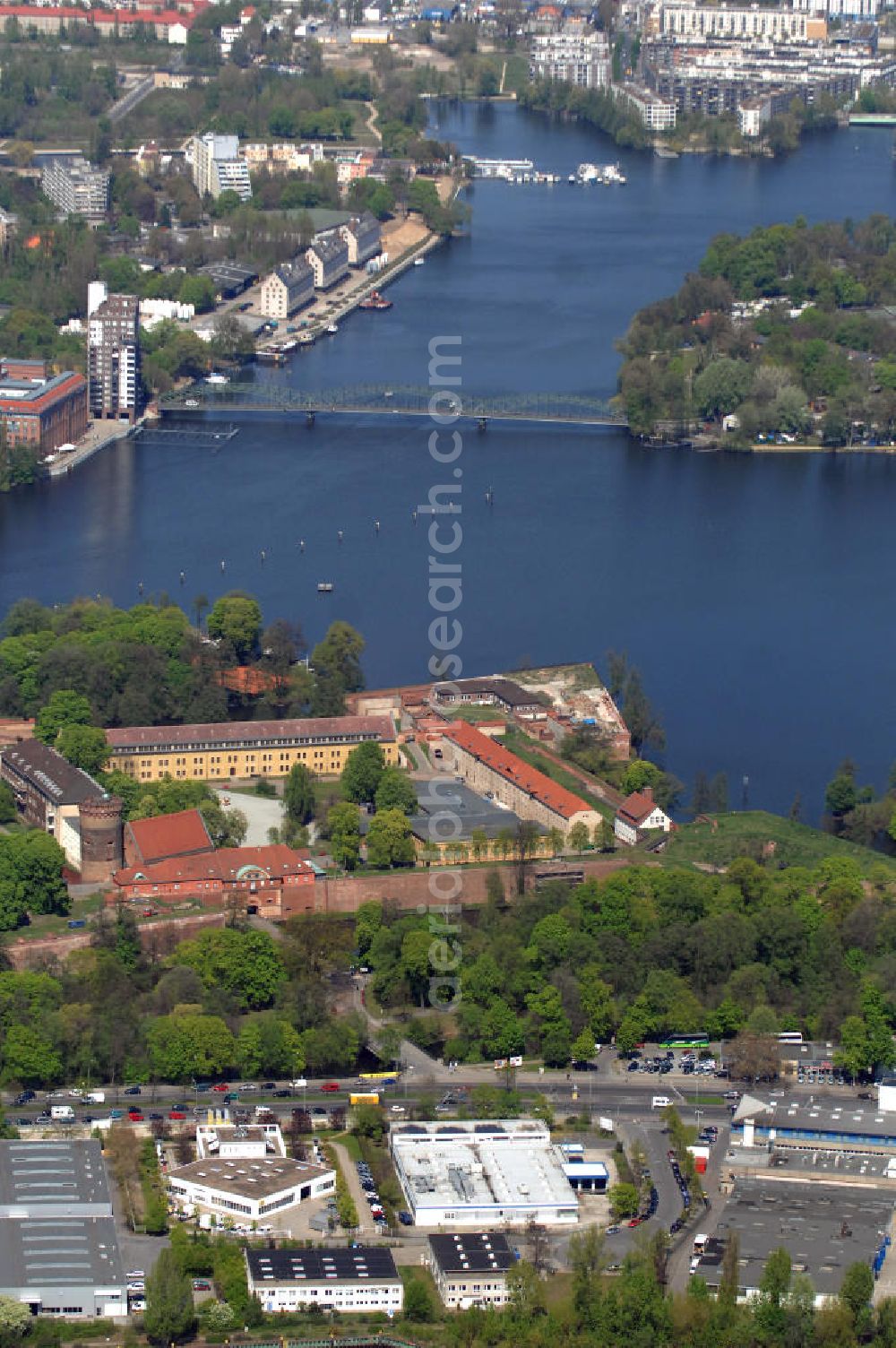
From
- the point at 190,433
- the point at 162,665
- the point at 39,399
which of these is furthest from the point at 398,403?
the point at 162,665

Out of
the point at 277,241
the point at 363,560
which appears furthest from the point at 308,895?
the point at 277,241

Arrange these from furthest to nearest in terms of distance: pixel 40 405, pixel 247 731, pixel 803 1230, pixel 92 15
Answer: pixel 92 15 → pixel 40 405 → pixel 247 731 → pixel 803 1230

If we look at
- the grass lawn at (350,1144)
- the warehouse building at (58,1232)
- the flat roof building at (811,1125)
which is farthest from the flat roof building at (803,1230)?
the warehouse building at (58,1232)

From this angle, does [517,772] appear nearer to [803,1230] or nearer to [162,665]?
[162,665]

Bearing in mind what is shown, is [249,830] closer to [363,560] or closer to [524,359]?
[363,560]

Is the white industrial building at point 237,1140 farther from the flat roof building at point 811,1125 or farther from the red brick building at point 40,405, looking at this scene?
the red brick building at point 40,405
